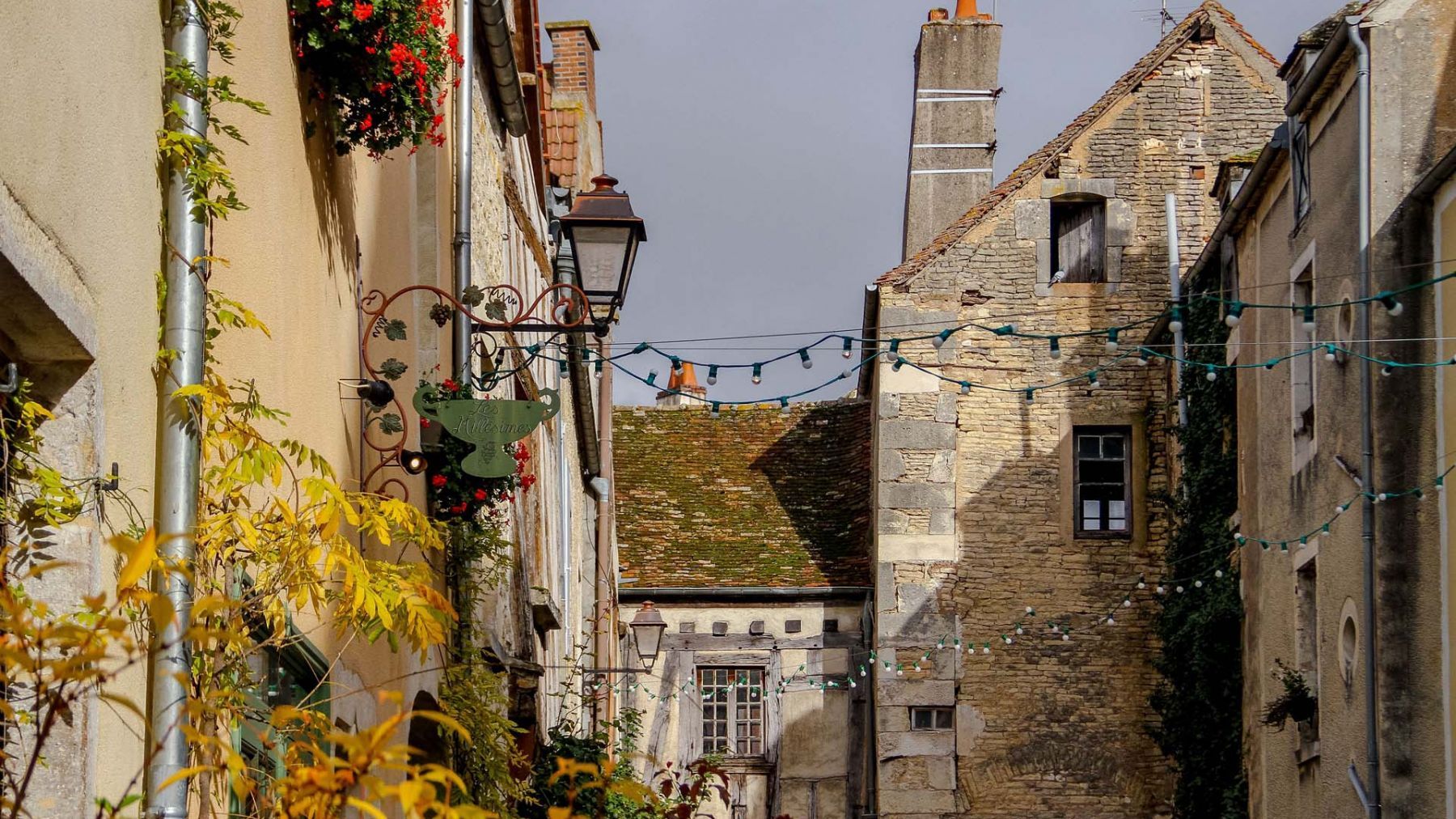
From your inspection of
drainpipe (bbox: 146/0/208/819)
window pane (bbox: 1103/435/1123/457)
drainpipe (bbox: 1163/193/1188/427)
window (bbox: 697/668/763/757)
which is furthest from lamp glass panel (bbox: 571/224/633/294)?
window (bbox: 697/668/763/757)

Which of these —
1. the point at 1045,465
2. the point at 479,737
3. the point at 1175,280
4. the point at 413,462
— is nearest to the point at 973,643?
the point at 1045,465

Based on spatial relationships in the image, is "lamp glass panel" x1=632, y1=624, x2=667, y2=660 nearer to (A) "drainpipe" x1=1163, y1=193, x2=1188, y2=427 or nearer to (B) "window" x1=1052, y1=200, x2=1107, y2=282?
(B) "window" x1=1052, y1=200, x2=1107, y2=282

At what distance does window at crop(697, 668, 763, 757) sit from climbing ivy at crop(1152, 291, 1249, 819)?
4096mm

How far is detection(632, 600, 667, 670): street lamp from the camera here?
19.9 metres

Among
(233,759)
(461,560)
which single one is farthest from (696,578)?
(233,759)

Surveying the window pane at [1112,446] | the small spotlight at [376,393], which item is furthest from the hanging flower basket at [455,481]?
the window pane at [1112,446]

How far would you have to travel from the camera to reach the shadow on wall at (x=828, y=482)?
20.6 m

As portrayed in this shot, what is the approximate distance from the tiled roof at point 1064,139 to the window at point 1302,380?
590 cm

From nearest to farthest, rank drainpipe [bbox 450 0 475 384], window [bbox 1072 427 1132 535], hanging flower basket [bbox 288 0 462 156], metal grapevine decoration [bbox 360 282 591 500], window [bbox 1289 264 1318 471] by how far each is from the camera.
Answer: hanging flower basket [bbox 288 0 462 156]
metal grapevine decoration [bbox 360 282 591 500]
drainpipe [bbox 450 0 475 384]
window [bbox 1289 264 1318 471]
window [bbox 1072 427 1132 535]

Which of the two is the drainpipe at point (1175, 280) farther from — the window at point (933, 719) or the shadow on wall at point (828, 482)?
the shadow on wall at point (828, 482)

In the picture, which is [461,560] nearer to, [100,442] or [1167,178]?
[100,442]

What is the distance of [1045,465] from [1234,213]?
4.05 m

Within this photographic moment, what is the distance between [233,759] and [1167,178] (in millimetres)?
17593

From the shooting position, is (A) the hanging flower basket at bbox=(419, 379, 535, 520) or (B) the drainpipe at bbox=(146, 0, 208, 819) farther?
(A) the hanging flower basket at bbox=(419, 379, 535, 520)
